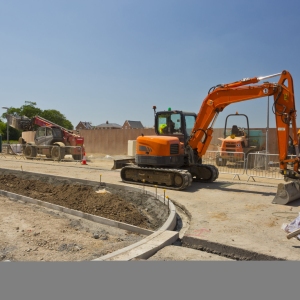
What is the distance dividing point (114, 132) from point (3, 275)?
2462 centimetres

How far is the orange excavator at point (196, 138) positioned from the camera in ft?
30.5

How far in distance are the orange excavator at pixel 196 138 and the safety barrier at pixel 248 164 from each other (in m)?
2.74

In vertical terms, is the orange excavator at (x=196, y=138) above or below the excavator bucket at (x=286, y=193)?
above

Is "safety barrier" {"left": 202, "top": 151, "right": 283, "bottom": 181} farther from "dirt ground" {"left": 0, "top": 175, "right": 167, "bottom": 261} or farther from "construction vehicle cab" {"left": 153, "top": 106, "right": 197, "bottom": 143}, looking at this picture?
"dirt ground" {"left": 0, "top": 175, "right": 167, "bottom": 261}

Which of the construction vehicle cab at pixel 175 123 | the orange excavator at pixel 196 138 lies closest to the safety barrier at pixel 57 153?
the orange excavator at pixel 196 138

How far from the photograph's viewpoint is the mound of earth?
312 inches

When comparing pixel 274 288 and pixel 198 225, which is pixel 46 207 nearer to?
pixel 198 225

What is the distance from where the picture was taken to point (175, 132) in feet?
38.6

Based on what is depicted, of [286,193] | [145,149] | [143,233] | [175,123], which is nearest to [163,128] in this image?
[175,123]

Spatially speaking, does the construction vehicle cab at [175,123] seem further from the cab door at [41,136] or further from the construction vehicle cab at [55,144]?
the cab door at [41,136]

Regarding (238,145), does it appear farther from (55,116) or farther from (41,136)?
(55,116)

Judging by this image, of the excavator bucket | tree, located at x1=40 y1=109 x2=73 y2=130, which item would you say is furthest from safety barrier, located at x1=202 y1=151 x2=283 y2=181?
tree, located at x1=40 y1=109 x2=73 y2=130

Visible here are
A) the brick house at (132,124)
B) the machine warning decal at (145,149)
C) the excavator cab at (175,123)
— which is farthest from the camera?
the brick house at (132,124)

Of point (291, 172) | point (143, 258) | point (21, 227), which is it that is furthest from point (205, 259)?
point (291, 172)
